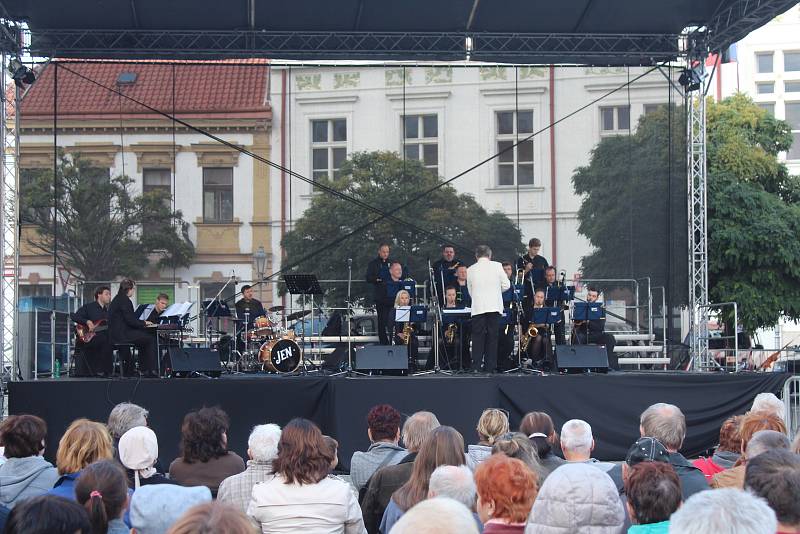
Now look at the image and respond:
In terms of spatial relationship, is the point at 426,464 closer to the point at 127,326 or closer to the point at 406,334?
the point at 127,326

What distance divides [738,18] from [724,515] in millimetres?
12359

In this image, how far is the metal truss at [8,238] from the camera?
13.3m

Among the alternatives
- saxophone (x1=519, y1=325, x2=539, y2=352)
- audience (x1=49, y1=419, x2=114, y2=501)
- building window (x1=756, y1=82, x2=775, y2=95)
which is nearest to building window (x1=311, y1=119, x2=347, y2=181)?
saxophone (x1=519, y1=325, x2=539, y2=352)

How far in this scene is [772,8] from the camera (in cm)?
1342

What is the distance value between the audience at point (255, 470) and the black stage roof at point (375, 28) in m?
10.0

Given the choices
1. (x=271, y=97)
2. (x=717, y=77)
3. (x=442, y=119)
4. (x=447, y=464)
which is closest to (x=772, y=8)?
(x=442, y=119)

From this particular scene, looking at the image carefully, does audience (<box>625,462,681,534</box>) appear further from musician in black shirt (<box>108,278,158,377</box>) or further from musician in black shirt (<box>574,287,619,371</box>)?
musician in black shirt (<box>574,287,619,371</box>)

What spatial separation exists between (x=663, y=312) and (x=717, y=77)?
30.9 m

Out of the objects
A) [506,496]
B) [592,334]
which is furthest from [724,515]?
[592,334]

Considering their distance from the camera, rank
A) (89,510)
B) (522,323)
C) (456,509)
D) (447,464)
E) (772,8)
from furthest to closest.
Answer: (522,323) → (772,8) → (447,464) → (89,510) → (456,509)

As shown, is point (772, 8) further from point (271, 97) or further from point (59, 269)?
point (59, 269)

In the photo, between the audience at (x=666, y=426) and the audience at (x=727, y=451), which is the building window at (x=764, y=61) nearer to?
the audience at (x=727, y=451)

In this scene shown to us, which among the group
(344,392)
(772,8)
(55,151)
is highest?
(772,8)

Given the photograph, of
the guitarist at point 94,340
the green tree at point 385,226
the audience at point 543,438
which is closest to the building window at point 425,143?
the green tree at point 385,226
